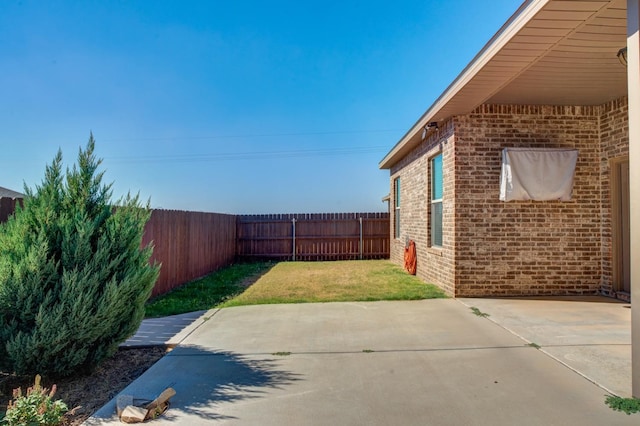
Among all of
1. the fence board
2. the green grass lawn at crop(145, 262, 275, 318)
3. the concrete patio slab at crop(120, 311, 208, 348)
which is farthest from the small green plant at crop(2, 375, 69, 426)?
the fence board

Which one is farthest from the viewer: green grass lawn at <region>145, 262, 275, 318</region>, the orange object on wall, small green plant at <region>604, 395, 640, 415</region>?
the orange object on wall

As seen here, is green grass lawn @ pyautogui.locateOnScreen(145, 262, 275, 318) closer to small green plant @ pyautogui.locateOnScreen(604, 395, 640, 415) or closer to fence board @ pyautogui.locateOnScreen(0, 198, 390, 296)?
fence board @ pyautogui.locateOnScreen(0, 198, 390, 296)

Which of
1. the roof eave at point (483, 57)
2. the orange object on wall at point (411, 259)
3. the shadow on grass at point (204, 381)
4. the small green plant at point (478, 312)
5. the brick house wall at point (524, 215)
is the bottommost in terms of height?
the shadow on grass at point (204, 381)

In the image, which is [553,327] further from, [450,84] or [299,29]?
[299,29]

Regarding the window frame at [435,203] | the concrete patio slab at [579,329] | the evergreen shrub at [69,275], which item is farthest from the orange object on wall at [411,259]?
the evergreen shrub at [69,275]

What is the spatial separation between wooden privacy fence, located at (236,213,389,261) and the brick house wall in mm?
7604

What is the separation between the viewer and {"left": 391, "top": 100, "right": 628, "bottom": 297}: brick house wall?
6.61 metres

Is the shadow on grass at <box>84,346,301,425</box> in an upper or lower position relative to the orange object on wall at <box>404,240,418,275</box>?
lower

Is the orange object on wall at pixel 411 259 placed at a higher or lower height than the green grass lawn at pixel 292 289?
higher

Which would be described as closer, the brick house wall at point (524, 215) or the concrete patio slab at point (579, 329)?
the concrete patio slab at point (579, 329)

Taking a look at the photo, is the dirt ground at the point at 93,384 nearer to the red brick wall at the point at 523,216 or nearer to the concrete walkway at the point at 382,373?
the concrete walkway at the point at 382,373

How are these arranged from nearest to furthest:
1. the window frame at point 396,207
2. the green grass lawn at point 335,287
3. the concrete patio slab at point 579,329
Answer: the concrete patio slab at point 579,329, the green grass lawn at point 335,287, the window frame at point 396,207

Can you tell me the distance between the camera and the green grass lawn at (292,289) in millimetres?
6625

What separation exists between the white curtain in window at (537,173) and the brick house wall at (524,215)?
7.5 inches
